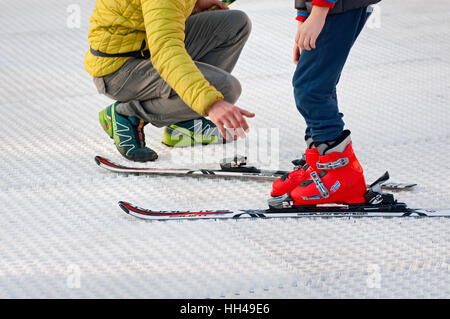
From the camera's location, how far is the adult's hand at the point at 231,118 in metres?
1.54

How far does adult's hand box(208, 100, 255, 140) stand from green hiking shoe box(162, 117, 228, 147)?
0.76 metres

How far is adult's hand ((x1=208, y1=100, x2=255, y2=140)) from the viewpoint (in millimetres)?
→ 1541

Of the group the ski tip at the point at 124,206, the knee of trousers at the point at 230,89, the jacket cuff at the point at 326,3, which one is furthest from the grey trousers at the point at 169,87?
the jacket cuff at the point at 326,3

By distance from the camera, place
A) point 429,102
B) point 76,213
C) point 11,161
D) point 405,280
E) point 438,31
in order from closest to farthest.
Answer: point 405,280, point 76,213, point 11,161, point 429,102, point 438,31

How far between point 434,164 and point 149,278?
1.10 metres

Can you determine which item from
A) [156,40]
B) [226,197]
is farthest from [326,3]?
[226,197]

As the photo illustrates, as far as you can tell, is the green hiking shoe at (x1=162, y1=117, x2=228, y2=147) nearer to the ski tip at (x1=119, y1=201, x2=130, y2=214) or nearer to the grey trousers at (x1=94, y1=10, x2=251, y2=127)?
the grey trousers at (x1=94, y1=10, x2=251, y2=127)

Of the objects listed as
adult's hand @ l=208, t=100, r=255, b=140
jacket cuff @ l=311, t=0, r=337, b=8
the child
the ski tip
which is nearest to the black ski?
the child

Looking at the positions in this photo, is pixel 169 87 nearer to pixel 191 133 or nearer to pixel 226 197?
pixel 191 133

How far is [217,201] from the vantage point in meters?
1.95

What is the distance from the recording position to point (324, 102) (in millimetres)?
1705

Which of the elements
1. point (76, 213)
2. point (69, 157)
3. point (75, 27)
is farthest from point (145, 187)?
point (75, 27)
